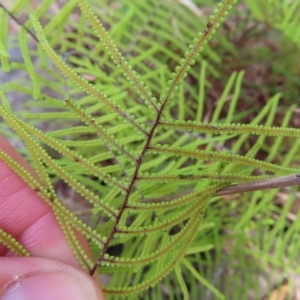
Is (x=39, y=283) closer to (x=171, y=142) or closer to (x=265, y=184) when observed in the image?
(x=265, y=184)

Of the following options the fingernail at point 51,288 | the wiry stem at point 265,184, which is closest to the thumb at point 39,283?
the fingernail at point 51,288

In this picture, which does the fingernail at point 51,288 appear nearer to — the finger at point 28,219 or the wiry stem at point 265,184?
the finger at point 28,219

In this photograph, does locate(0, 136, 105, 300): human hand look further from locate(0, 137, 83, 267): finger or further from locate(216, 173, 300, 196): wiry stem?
locate(216, 173, 300, 196): wiry stem

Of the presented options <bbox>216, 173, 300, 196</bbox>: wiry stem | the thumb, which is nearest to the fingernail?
the thumb

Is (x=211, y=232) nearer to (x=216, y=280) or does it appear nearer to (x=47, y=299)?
(x=216, y=280)

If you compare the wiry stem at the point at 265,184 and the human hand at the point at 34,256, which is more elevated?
the wiry stem at the point at 265,184
